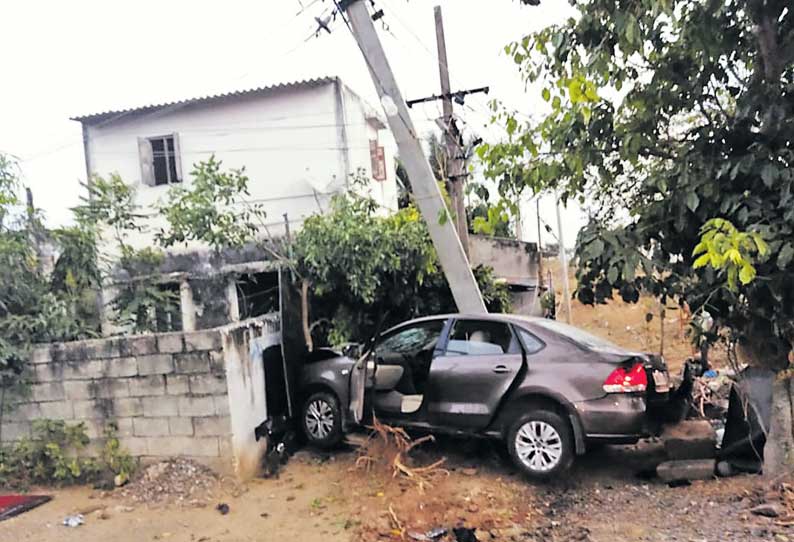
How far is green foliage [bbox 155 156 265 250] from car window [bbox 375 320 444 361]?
3348 mm

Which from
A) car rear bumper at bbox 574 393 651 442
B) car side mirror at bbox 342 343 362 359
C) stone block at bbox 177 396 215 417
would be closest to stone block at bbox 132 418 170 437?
stone block at bbox 177 396 215 417

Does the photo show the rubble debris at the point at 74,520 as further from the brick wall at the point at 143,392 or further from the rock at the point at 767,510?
the rock at the point at 767,510

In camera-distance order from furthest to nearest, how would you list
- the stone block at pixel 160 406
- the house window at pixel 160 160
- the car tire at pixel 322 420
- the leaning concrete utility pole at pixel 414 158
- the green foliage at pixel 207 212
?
1. the house window at pixel 160 160
2. the green foliage at pixel 207 212
3. the leaning concrete utility pole at pixel 414 158
4. the car tire at pixel 322 420
5. the stone block at pixel 160 406

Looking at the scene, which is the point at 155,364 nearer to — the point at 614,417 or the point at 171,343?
the point at 171,343

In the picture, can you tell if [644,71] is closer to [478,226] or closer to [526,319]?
[478,226]

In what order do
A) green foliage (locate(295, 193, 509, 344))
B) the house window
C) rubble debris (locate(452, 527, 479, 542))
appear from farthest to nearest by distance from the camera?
1. the house window
2. green foliage (locate(295, 193, 509, 344))
3. rubble debris (locate(452, 527, 479, 542))

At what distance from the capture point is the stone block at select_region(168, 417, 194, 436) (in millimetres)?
6078

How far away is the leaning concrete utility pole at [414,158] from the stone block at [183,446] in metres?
3.83

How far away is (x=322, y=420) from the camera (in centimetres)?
695

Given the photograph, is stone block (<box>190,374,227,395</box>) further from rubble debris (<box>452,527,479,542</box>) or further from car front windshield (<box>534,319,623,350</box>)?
car front windshield (<box>534,319,623,350</box>)

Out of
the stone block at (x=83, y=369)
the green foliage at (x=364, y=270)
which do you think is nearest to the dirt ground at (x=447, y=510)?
the stone block at (x=83, y=369)

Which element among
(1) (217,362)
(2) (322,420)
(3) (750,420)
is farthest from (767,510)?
(1) (217,362)

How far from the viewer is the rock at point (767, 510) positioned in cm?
443

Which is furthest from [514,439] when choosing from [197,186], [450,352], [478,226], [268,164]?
[268,164]
